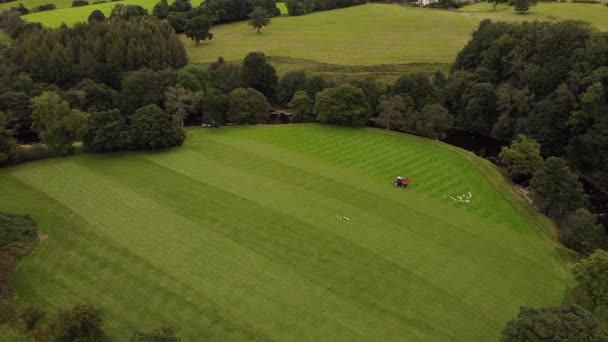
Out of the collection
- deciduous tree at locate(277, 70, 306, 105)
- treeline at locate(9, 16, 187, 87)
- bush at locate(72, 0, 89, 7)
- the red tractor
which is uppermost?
bush at locate(72, 0, 89, 7)

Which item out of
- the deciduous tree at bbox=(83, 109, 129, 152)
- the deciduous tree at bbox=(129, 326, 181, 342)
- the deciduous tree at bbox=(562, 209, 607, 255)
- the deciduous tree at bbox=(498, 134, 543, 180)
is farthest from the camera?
the deciduous tree at bbox=(83, 109, 129, 152)

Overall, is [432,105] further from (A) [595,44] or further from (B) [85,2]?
(B) [85,2]

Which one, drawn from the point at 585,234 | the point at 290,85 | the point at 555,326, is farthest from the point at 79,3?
the point at 555,326

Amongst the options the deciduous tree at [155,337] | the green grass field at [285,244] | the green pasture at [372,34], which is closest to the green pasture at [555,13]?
the green pasture at [372,34]

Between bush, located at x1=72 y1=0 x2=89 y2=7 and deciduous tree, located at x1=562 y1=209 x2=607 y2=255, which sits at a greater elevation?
bush, located at x1=72 y1=0 x2=89 y2=7

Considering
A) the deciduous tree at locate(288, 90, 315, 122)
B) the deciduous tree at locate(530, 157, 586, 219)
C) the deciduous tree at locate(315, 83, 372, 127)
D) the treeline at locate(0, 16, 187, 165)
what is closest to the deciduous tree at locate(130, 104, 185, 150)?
the treeline at locate(0, 16, 187, 165)

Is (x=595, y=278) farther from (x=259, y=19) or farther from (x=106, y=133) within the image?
(x=259, y=19)

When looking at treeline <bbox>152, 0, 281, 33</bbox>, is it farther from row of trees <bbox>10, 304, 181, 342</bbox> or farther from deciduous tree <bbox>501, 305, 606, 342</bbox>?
deciduous tree <bbox>501, 305, 606, 342</bbox>
